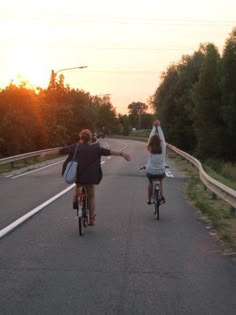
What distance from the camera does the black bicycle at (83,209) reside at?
32.4ft

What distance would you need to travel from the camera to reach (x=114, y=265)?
297 inches

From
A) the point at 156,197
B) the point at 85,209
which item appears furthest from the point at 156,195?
the point at 85,209

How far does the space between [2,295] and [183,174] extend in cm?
2000

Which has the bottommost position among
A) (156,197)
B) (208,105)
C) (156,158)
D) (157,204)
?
(157,204)

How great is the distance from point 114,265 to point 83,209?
2.75 metres

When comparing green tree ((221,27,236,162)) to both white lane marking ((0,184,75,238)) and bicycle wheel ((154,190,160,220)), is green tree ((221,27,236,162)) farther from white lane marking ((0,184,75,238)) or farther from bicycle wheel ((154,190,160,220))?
bicycle wheel ((154,190,160,220))

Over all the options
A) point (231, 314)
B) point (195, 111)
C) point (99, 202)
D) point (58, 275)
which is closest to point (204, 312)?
point (231, 314)

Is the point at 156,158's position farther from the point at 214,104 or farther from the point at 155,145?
the point at 214,104

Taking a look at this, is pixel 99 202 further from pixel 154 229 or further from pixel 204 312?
pixel 204 312

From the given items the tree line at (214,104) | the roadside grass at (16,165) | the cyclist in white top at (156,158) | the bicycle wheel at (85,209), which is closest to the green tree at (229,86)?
the tree line at (214,104)

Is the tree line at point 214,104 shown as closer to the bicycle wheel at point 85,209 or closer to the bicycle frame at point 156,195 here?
the bicycle frame at point 156,195

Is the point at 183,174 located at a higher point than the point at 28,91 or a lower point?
lower

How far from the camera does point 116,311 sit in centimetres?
557

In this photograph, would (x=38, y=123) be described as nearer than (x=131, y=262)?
No
